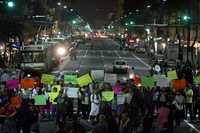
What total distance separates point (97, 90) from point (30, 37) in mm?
65763

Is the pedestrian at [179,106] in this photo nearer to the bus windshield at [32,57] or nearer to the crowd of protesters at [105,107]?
the crowd of protesters at [105,107]

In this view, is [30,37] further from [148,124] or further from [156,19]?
[148,124]

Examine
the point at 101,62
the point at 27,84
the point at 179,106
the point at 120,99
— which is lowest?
the point at 101,62

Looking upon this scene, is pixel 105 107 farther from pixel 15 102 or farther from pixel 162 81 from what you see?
pixel 162 81

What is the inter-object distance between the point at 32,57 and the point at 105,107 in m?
33.5

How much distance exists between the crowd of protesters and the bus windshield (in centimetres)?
2374

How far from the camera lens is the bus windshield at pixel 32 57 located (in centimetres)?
5247

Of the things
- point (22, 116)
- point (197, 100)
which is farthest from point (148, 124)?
point (197, 100)

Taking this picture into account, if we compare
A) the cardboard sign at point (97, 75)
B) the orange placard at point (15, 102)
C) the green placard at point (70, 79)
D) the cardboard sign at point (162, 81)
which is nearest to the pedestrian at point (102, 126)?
the orange placard at point (15, 102)

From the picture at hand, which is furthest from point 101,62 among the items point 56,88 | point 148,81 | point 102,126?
point 102,126

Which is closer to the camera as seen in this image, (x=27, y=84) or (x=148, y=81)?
(x=27, y=84)

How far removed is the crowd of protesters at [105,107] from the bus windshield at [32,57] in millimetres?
23745

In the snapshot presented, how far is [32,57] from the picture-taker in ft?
173

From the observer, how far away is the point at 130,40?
439ft
